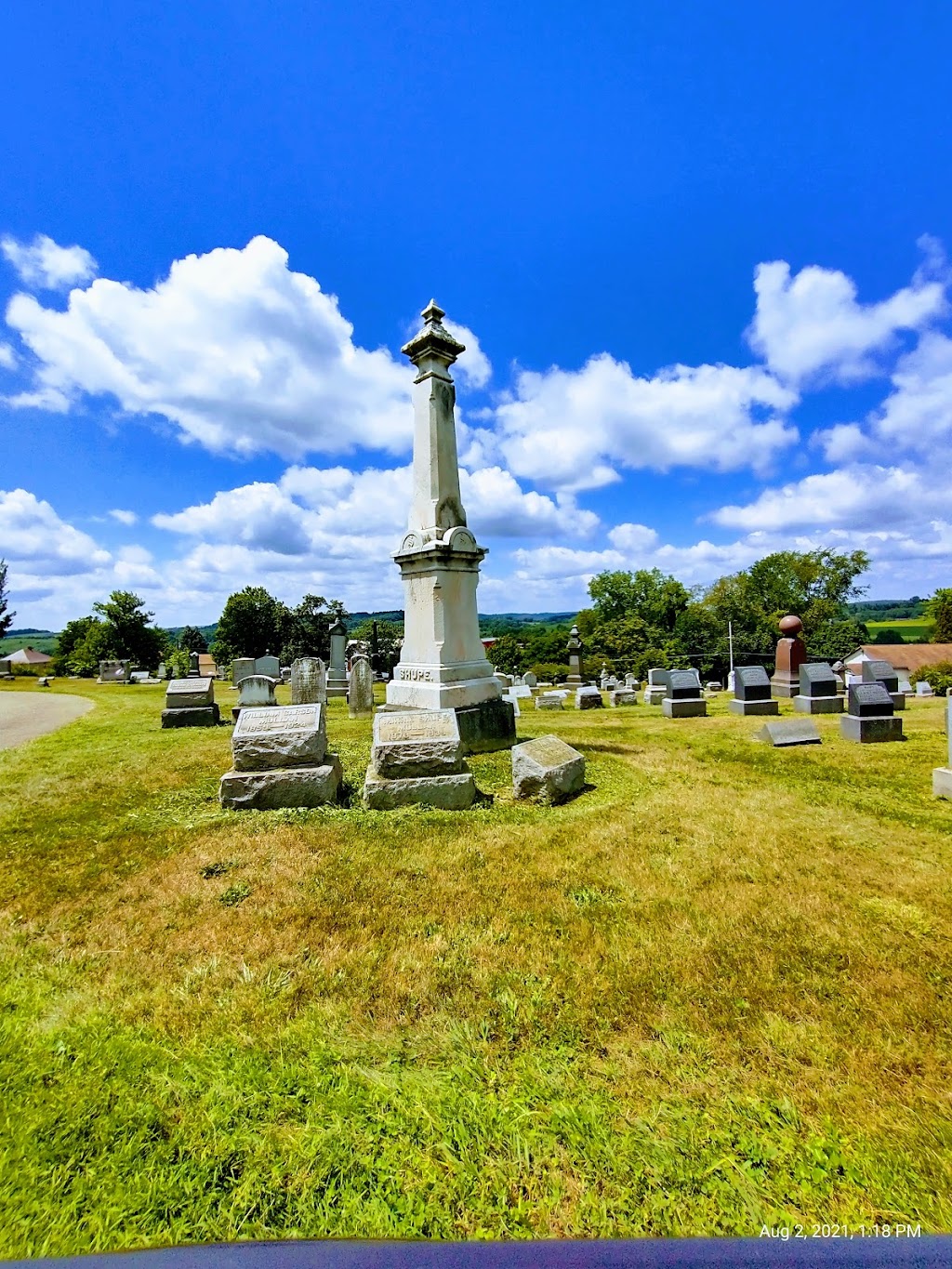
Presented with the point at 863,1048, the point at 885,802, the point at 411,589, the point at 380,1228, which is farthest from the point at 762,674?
the point at 380,1228

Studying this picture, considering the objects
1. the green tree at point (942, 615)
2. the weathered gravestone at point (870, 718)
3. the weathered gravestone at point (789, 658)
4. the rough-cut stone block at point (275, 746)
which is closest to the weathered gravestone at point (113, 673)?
the rough-cut stone block at point (275, 746)

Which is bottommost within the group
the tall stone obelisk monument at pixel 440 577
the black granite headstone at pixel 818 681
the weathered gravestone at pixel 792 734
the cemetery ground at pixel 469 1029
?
the cemetery ground at pixel 469 1029

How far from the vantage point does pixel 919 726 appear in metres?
9.64

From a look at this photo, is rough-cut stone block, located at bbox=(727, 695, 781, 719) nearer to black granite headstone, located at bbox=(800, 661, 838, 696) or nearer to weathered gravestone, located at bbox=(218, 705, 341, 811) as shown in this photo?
black granite headstone, located at bbox=(800, 661, 838, 696)

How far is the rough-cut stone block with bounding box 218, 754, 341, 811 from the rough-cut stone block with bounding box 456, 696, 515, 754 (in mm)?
2453

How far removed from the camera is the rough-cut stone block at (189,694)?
1101 centimetres

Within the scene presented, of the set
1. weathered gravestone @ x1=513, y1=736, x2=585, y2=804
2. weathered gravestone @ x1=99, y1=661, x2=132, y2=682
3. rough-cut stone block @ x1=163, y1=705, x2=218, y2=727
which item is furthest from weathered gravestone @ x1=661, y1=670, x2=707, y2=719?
weathered gravestone @ x1=99, y1=661, x2=132, y2=682

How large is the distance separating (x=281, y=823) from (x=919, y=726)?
10967mm

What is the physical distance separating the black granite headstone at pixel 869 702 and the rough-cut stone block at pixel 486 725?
5587mm

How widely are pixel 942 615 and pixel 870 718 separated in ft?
164

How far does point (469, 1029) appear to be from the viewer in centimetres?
239

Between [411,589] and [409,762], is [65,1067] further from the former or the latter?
[411,589]

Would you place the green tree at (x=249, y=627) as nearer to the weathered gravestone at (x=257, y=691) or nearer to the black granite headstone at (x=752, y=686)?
the weathered gravestone at (x=257, y=691)

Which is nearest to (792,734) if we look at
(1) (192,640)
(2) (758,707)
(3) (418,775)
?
(2) (758,707)
